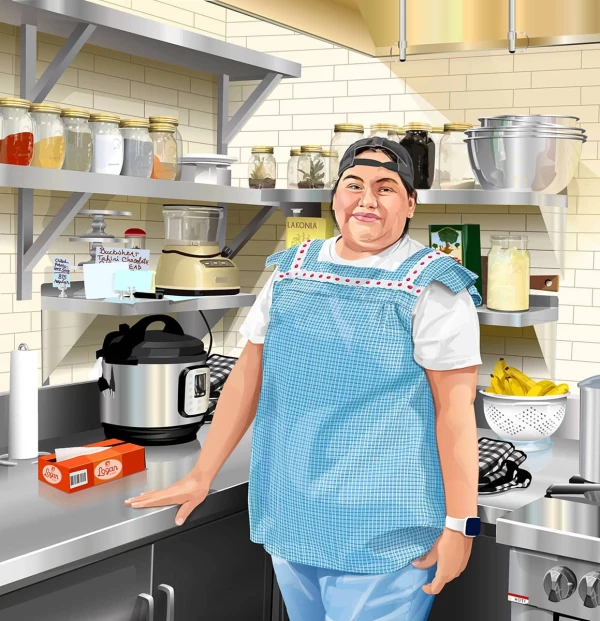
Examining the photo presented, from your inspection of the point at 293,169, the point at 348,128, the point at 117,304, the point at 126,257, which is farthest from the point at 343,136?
the point at 117,304

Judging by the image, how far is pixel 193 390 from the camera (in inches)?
90.2

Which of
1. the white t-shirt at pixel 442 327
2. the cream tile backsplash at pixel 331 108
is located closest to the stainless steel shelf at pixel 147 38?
the cream tile backsplash at pixel 331 108

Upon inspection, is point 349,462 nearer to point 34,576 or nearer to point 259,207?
point 34,576

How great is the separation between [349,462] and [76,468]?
25.0 inches

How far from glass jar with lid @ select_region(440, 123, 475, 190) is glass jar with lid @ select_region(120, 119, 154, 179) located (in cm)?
81

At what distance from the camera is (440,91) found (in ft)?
9.50

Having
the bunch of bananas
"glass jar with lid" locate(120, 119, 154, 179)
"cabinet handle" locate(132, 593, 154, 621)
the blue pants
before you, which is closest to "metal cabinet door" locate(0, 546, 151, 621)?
"cabinet handle" locate(132, 593, 154, 621)

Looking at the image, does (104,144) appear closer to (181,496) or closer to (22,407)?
(22,407)

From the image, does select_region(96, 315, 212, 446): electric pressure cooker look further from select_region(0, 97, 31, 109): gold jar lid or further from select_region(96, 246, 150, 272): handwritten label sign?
select_region(0, 97, 31, 109): gold jar lid

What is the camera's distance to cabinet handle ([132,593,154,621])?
1.84m

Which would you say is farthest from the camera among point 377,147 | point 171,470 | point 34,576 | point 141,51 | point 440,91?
point 440,91

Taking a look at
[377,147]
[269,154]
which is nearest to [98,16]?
[269,154]

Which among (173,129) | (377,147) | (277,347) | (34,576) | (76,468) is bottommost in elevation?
(34,576)

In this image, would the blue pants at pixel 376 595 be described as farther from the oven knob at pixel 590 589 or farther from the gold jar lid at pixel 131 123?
the gold jar lid at pixel 131 123
